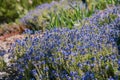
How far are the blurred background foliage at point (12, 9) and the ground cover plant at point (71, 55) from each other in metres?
6.22

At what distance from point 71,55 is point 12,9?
7.41 m

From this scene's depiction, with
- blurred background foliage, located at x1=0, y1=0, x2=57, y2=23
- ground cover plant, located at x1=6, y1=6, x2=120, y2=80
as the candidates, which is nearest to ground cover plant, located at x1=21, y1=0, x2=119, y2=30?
ground cover plant, located at x1=6, y1=6, x2=120, y2=80

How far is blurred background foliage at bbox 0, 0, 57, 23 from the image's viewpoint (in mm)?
10594

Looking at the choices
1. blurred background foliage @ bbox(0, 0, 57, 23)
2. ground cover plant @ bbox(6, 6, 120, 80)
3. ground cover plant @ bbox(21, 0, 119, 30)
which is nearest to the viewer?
ground cover plant @ bbox(6, 6, 120, 80)

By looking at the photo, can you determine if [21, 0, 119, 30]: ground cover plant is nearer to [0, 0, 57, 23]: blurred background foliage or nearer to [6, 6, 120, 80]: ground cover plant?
[6, 6, 120, 80]: ground cover plant

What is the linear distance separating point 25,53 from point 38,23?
140 inches

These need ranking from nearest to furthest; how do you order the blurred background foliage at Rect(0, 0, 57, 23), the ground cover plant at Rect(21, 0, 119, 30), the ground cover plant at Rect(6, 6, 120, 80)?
the ground cover plant at Rect(6, 6, 120, 80)
the ground cover plant at Rect(21, 0, 119, 30)
the blurred background foliage at Rect(0, 0, 57, 23)

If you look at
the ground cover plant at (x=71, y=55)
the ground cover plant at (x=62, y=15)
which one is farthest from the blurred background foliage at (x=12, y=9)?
the ground cover plant at (x=71, y=55)

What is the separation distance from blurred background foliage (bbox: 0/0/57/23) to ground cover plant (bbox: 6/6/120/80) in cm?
622

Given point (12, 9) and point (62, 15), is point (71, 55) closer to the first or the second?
point (62, 15)

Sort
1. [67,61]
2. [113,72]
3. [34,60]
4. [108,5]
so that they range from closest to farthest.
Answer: [113,72] < [67,61] < [34,60] < [108,5]

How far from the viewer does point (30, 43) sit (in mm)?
4355

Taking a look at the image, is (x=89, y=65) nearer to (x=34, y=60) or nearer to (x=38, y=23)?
(x=34, y=60)

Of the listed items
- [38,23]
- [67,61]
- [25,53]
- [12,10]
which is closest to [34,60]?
[25,53]
